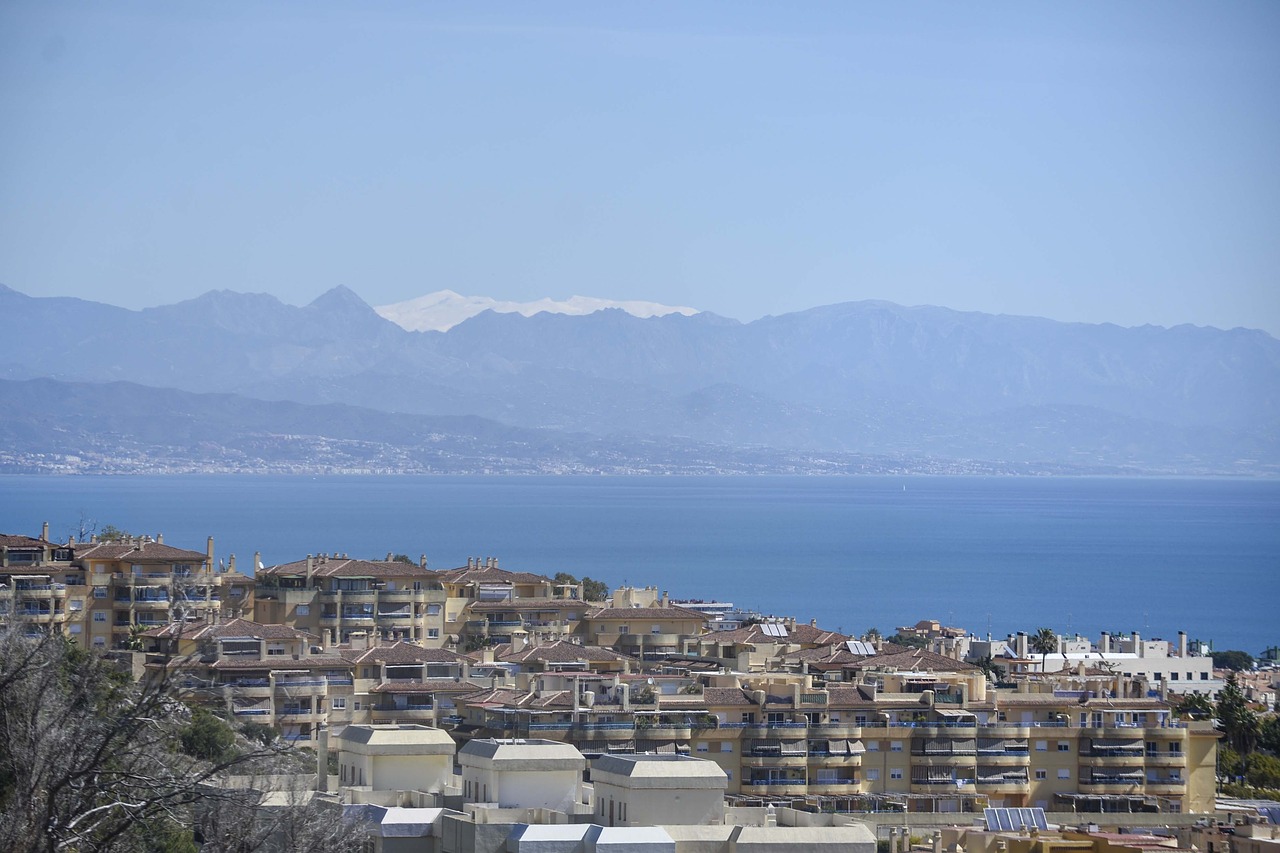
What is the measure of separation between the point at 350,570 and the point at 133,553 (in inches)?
228

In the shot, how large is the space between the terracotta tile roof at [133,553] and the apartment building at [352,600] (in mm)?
2181

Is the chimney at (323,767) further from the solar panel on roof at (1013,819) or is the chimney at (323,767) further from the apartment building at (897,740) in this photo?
the solar panel on roof at (1013,819)

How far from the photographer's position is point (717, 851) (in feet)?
81.1

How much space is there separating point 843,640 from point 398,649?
673 inches

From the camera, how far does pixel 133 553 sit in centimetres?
5791

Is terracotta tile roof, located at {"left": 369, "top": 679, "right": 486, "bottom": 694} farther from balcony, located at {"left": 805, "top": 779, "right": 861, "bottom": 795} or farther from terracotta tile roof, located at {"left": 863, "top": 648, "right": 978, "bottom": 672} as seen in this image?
terracotta tile roof, located at {"left": 863, "top": 648, "right": 978, "bottom": 672}

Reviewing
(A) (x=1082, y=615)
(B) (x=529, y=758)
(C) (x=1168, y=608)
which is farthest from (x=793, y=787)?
(C) (x=1168, y=608)

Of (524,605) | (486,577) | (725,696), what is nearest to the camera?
(725,696)

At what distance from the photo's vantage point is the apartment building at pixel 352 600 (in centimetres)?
5956

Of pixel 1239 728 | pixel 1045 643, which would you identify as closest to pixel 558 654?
pixel 1239 728

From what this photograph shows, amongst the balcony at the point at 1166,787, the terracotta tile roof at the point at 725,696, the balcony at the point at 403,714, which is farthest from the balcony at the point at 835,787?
the balcony at the point at 403,714

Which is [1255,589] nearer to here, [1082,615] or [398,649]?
[1082,615]

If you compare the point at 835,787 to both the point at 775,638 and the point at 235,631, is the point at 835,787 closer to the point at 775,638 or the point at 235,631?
the point at 235,631

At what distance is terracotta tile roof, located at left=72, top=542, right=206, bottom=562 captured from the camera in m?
57.3
